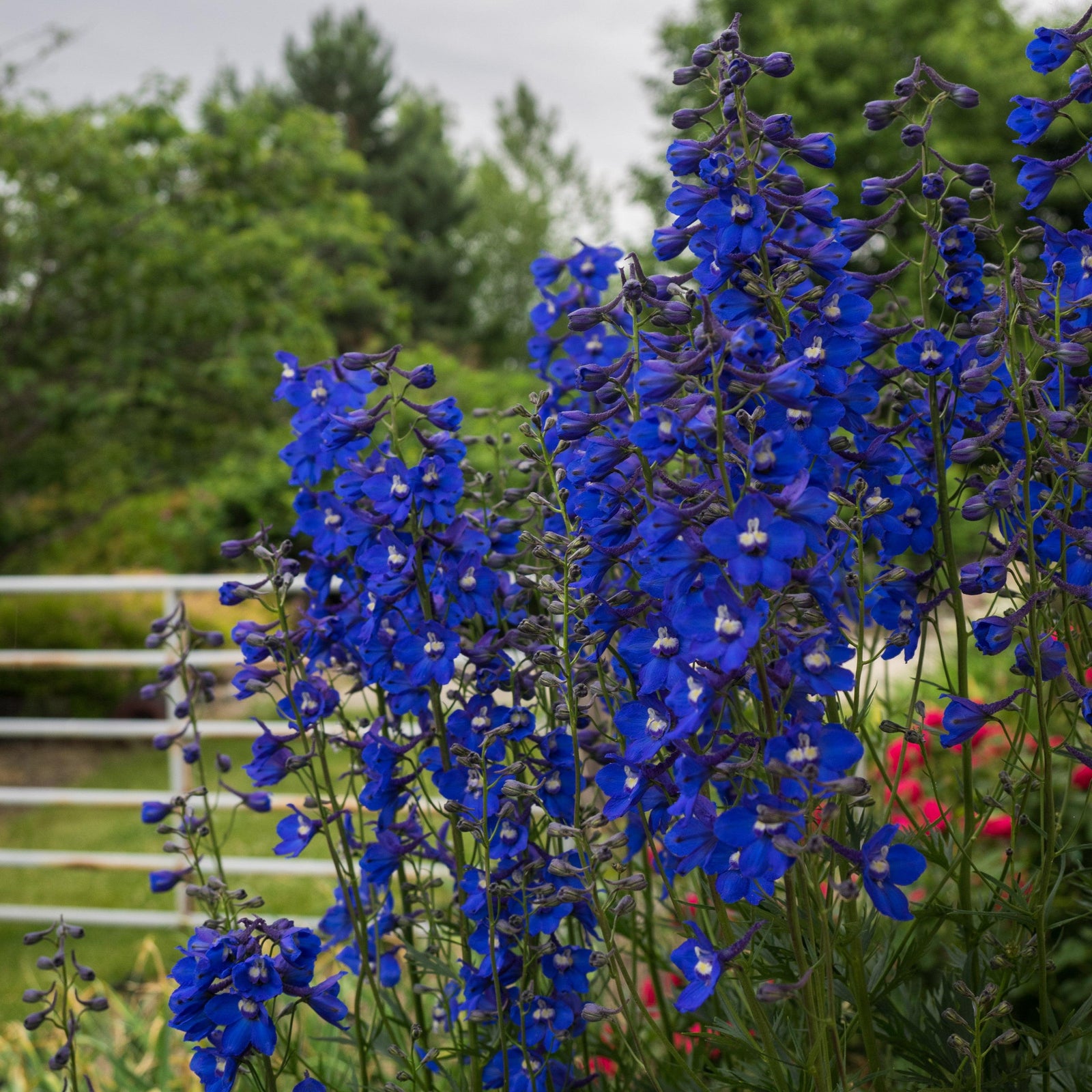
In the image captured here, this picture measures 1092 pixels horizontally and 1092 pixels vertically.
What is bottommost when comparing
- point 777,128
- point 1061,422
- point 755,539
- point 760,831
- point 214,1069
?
point 214,1069

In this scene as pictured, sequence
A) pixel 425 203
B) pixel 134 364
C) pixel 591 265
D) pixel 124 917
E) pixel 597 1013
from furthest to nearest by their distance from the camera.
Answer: pixel 425 203, pixel 134 364, pixel 124 917, pixel 591 265, pixel 597 1013

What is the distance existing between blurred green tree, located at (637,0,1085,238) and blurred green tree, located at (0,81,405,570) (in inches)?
324

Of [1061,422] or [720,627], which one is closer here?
[720,627]

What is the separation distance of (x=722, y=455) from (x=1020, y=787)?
3.11ft

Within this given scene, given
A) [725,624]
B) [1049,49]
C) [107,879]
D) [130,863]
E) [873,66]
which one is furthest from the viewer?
[873,66]

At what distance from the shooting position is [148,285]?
7816 mm

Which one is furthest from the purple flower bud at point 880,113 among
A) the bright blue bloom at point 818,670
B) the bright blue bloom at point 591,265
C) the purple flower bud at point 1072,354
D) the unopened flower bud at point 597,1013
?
the unopened flower bud at point 597,1013

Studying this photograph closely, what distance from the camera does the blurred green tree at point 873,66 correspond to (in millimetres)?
15180

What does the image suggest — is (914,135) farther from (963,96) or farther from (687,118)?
(687,118)

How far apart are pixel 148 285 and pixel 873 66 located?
12693 millimetres

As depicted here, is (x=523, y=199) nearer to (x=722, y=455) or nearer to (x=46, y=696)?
(x=46, y=696)

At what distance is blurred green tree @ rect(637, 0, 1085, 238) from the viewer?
1518 cm

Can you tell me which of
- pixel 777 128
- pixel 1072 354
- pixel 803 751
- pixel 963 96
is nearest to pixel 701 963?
pixel 803 751

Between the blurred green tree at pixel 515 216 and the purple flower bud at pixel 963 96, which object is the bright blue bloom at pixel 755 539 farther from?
the blurred green tree at pixel 515 216
